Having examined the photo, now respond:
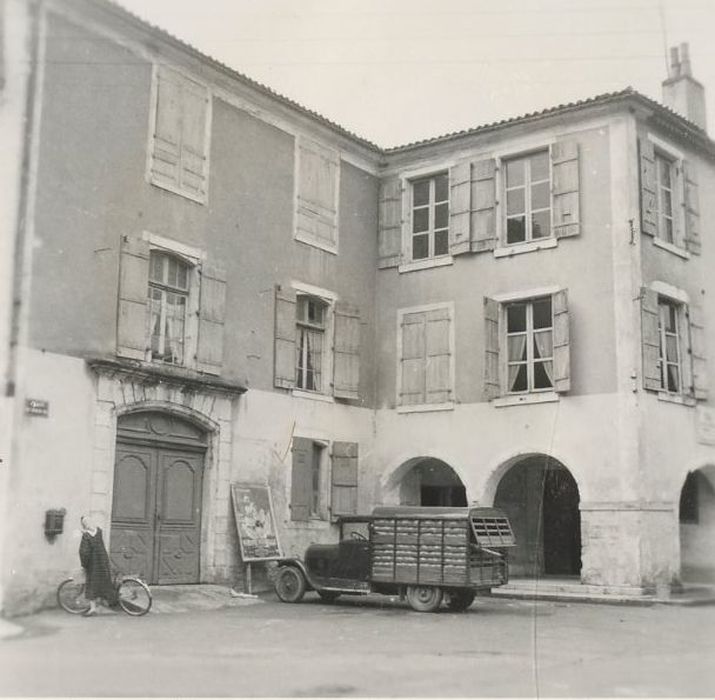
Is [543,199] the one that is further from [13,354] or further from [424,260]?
[13,354]

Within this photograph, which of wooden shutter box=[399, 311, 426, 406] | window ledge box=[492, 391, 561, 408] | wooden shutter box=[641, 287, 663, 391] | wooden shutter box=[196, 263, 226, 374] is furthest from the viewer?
wooden shutter box=[399, 311, 426, 406]

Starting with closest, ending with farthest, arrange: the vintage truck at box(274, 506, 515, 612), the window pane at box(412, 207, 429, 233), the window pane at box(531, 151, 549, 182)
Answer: the vintage truck at box(274, 506, 515, 612), the window pane at box(531, 151, 549, 182), the window pane at box(412, 207, 429, 233)

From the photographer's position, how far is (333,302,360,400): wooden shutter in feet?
53.2

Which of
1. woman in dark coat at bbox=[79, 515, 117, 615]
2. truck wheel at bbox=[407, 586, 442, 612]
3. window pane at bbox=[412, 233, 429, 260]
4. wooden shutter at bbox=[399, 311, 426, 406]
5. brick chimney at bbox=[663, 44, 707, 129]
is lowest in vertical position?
truck wheel at bbox=[407, 586, 442, 612]

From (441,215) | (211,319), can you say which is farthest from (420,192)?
(211,319)

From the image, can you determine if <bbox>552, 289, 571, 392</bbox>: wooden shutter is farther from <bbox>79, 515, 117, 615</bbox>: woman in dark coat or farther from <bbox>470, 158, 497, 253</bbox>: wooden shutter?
<bbox>79, 515, 117, 615</bbox>: woman in dark coat

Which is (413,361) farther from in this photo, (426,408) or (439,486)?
(439,486)

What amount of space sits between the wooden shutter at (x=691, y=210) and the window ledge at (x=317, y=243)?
5828 millimetres

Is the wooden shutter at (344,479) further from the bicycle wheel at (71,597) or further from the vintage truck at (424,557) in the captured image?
the bicycle wheel at (71,597)

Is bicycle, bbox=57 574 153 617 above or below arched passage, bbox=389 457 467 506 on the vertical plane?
below

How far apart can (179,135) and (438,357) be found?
5.58 meters

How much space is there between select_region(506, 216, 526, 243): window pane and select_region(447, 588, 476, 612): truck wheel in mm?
6124

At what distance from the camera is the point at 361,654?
27.4 feet

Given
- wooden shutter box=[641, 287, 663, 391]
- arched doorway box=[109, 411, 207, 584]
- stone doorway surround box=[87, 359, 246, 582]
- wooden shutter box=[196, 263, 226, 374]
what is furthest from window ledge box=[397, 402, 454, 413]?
arched doorway box=[109, 411, 207, 584]
